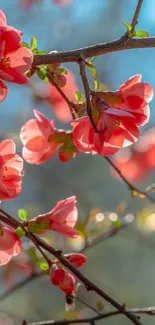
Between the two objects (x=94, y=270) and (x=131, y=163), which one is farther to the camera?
(x=94, y=270)

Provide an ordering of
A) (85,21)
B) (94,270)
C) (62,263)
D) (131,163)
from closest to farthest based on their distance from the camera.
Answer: (62,263) < (131,163) < (94,270) < (85,21)

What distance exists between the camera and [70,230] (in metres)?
0.77

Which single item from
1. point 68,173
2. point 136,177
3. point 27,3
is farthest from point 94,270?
point 136,177

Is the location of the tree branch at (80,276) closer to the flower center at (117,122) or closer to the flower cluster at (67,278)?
the flower cluster at (67,278)

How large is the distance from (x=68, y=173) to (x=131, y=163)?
2.31 meters

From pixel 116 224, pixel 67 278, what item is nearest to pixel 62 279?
pixel 67 278

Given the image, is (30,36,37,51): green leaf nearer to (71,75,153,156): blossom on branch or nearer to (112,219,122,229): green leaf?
(71,75,153,156): blossom on branch

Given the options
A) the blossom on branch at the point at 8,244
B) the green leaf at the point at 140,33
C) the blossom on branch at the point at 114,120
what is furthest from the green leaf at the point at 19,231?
the green leaf at the point at 140,33

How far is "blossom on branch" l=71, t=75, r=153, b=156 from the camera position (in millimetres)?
619

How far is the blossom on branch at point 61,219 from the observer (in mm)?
761

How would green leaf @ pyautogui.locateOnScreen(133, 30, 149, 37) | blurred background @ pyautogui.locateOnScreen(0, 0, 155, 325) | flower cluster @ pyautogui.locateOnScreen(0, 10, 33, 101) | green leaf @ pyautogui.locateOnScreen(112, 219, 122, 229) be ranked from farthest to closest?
1. blurred background @ pyautogui.locateOnScreen(0, 0, 155, 325)
2. green leaf @ pyautogui.locateOnScreen(112, 219, 122, 229)
3. green leaf @ pyautogui.locateOnScreen(133, 30, 149, 37)
4. flower cluster @ pyautogui.locateOnScreen(0, 10, 33, 101)

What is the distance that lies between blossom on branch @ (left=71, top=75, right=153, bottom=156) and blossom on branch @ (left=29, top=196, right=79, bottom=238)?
0.49ft

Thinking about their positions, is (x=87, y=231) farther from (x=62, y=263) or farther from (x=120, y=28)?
(x=120, y=28)

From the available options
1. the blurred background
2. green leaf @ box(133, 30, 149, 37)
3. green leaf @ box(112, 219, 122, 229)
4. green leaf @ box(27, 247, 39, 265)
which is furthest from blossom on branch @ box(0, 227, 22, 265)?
the blurred background
